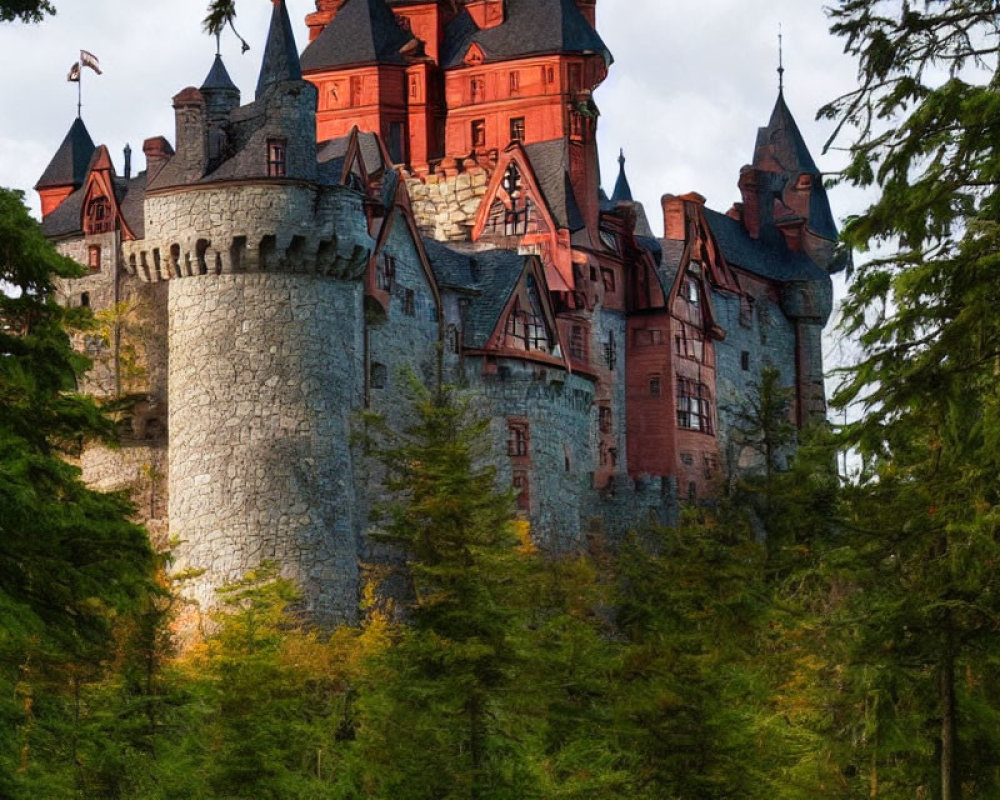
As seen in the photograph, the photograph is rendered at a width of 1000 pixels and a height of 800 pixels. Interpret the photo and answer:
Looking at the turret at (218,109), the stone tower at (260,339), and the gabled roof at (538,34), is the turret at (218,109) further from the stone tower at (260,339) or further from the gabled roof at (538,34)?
the gabled roof at (538,34)

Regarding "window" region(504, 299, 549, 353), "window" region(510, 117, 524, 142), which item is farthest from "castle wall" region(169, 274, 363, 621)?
"window" region(510, 117, 524, 142)

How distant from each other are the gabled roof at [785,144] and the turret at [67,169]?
41.5m

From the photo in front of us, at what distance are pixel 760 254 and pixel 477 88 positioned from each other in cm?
1973

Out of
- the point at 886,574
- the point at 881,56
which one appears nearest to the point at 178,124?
the point at 886,574

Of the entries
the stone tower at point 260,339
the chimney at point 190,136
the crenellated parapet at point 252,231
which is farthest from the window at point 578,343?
the chimney at point 190,136

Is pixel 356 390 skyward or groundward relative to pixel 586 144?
groundward

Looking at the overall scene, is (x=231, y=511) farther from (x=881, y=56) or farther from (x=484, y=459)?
(x=881, y=56)

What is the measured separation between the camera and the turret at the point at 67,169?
232ft

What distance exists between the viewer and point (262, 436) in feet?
186

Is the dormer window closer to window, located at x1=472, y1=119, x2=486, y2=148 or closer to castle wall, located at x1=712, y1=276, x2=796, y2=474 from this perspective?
window, located at x1=472, y1=119, x2=486, y2=148

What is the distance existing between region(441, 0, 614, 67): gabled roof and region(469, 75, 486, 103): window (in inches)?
35.5

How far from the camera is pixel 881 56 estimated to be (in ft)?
66.4

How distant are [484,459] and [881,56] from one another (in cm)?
4498

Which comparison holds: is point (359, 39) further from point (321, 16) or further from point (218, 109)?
point (218, 109)
